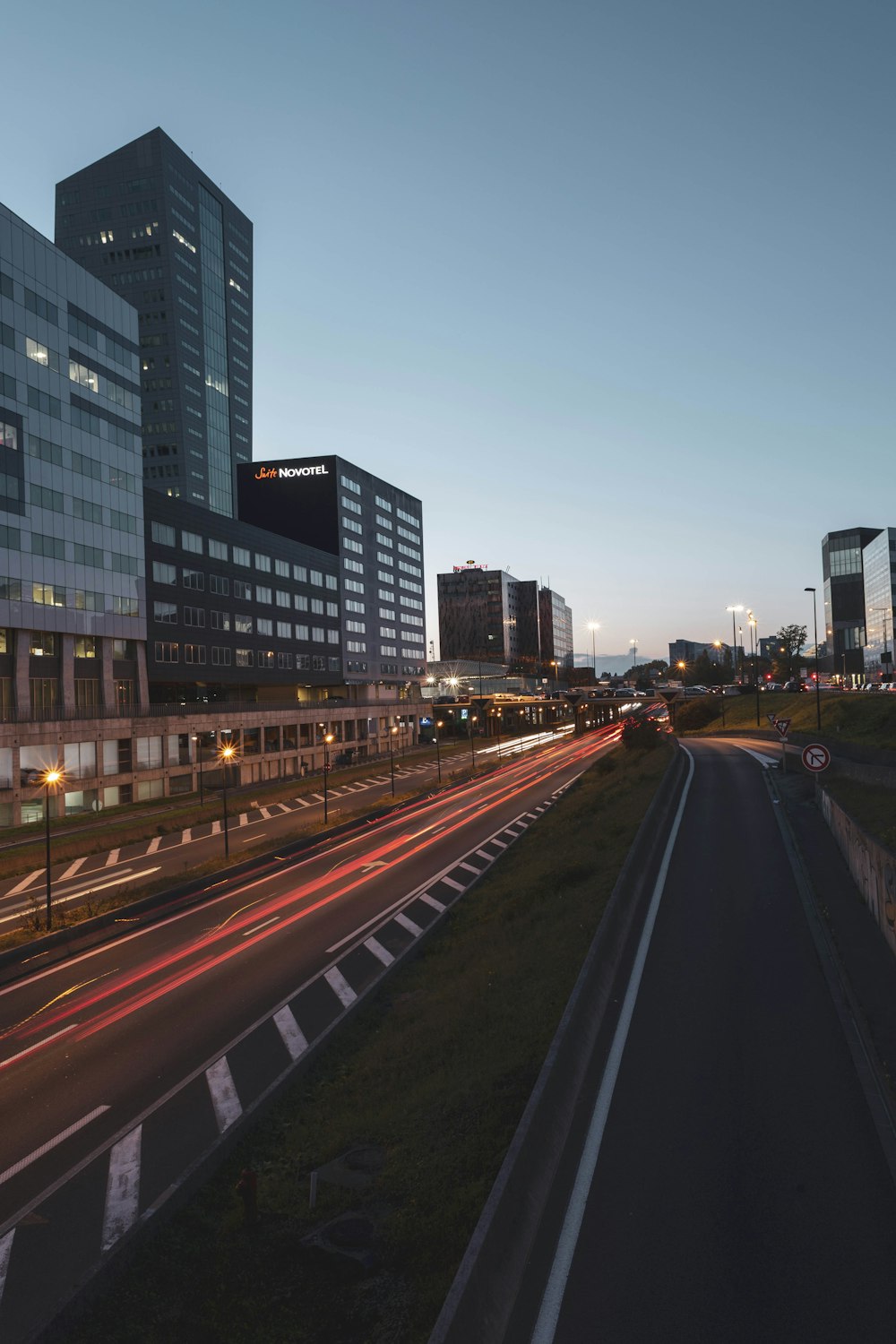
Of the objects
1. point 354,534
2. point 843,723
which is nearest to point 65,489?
point 843,723

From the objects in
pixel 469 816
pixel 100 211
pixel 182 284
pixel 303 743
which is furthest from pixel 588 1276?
pixel 100 211

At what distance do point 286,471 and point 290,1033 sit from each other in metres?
150

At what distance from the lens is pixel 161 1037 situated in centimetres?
1886

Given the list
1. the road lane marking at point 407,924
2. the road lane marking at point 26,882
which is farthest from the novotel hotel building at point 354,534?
the road lane marking at point 407,924

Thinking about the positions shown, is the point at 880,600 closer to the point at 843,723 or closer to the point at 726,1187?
the point at 843,723

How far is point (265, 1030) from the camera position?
18.8 meters

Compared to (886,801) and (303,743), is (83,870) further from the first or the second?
(303,743)

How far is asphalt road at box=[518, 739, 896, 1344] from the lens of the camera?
7520mm

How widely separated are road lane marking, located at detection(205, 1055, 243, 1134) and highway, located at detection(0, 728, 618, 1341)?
4cm

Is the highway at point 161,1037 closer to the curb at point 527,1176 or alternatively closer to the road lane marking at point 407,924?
the road lane marking at point 407,924

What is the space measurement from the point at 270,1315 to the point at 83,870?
3769 centimetres

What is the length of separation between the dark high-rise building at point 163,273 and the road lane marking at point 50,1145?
148231 mm

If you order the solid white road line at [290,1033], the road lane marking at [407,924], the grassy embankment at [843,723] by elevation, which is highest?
the grassy embankment at [843,723]

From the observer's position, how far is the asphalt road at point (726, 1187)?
24.7ft
